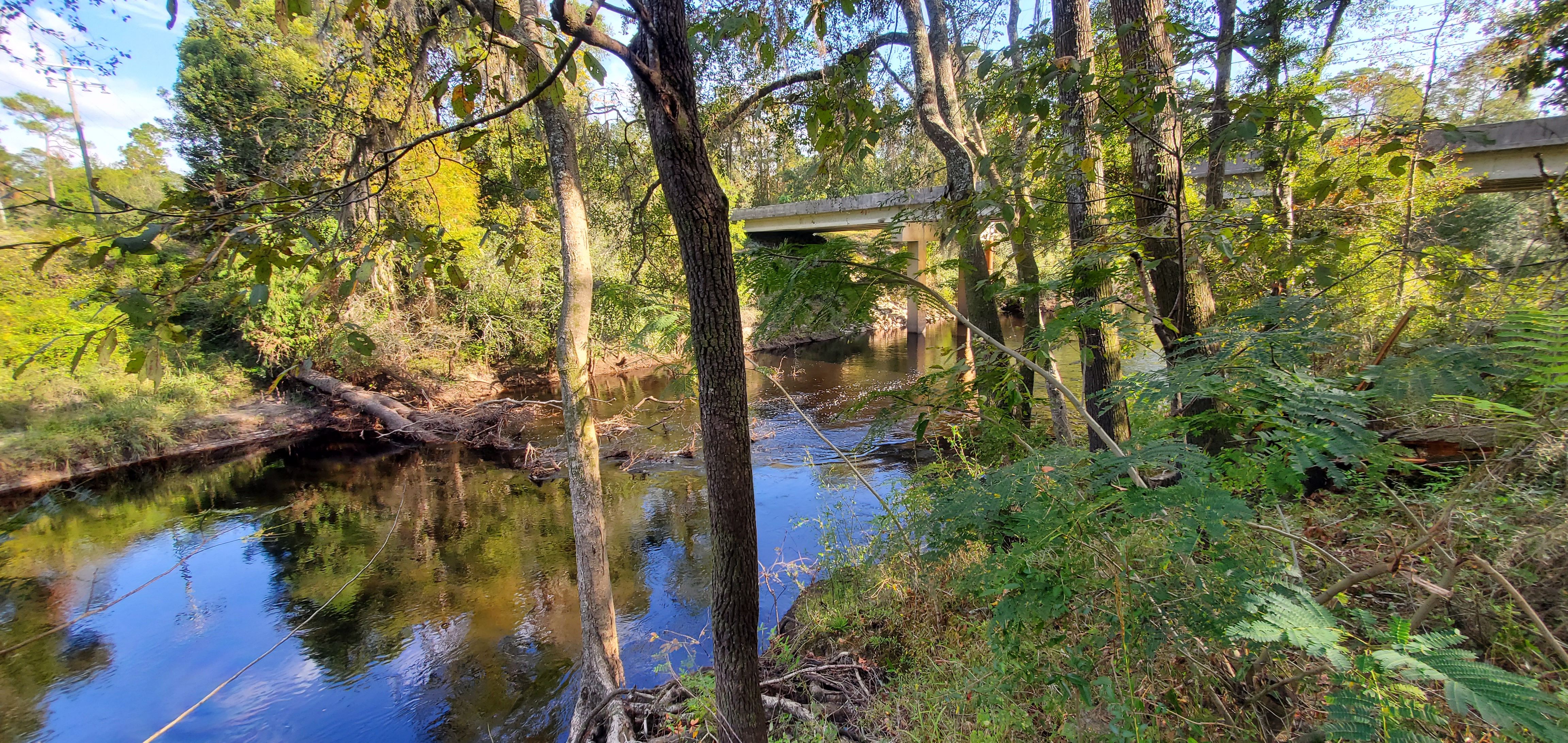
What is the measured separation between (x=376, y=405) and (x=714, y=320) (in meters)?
17.0

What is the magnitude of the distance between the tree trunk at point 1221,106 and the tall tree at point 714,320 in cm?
227

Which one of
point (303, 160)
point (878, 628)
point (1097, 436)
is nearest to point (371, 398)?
point (303, 160)

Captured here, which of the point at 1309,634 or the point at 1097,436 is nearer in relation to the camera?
the point at 1309,634

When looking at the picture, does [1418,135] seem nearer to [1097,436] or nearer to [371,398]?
[1097,436]

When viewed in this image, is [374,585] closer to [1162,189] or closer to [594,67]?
[594,67]

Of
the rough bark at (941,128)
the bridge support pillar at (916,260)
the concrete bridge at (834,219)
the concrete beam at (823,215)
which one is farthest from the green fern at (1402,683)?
the concrete beam at (823,215)

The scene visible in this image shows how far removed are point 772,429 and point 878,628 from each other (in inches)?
349

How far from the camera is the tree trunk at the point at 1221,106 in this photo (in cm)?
A: 302

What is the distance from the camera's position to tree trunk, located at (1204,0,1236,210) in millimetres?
3018

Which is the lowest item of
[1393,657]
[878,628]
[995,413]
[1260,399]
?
[878,628]

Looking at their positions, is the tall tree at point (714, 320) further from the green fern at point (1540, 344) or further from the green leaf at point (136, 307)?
the green fern at point (1540, 344)

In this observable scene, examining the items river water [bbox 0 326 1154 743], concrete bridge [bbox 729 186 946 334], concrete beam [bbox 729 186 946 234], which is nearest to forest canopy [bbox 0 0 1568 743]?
river water [bbox 0 326 1154 743]

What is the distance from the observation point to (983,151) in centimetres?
849

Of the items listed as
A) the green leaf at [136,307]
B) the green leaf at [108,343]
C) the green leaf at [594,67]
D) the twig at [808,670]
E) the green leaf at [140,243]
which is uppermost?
the green leaf at [594,67]
